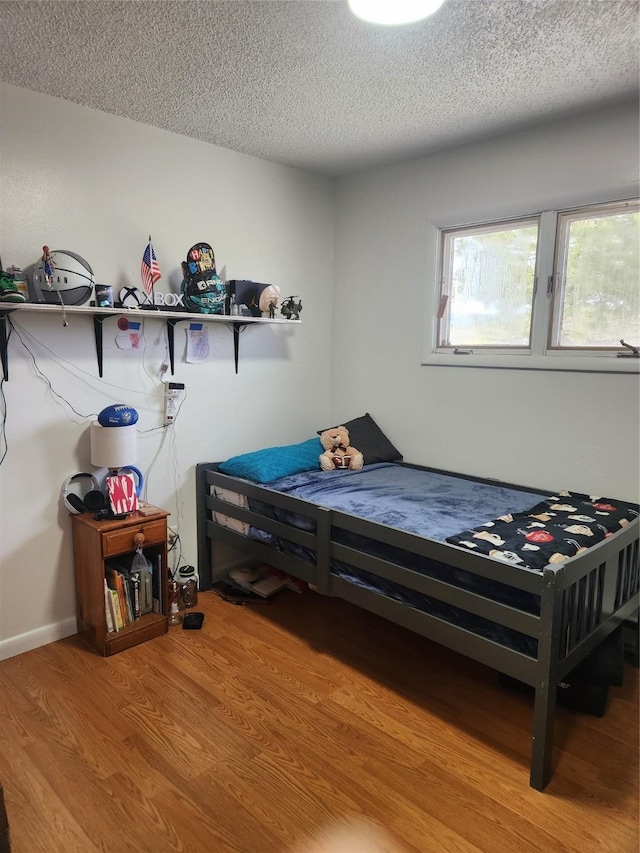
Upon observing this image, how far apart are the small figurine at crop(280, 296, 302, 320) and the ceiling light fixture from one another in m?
1.65

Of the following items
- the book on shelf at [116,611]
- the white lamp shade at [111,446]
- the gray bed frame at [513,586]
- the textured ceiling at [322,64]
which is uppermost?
the textured ceiling at [322,64]

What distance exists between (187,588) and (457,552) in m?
1.56

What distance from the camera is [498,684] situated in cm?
230

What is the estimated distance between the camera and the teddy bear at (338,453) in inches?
125

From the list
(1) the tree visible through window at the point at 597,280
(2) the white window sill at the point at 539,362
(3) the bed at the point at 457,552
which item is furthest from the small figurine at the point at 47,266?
(1) the tree visible through window at the point at 597,280

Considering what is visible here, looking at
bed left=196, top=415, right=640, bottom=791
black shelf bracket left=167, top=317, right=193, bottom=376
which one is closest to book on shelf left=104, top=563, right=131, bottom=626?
bed left=196, top=415, right=640, bottom=791

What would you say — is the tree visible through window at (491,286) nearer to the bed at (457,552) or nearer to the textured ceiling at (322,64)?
the textured ceiling at (322,64)

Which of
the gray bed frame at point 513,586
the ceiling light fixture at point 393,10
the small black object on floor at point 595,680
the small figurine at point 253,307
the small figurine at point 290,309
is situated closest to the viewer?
the ceiling light fixture at point 393,10

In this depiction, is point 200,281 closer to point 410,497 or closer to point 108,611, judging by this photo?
point 410,497

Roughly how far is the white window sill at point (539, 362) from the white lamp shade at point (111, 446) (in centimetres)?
172

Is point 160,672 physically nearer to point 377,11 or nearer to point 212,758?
point 212,758

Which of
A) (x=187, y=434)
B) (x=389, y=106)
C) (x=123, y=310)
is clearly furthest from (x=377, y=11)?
(x=187, y=434)

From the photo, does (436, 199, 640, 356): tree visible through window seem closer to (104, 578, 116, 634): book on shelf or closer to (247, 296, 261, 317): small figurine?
(247, 296, 261, 317): small figurine

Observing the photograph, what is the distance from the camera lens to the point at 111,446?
247cm
